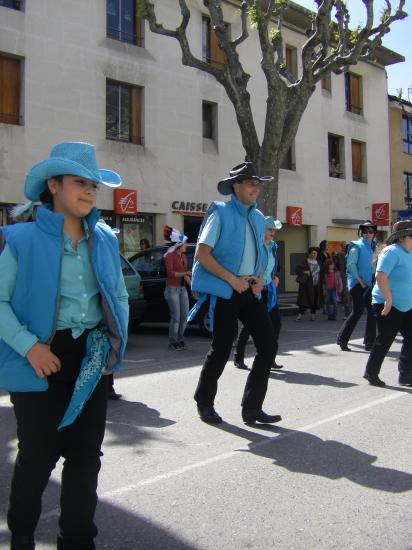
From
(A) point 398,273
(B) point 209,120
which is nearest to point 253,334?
(A) point 398,273

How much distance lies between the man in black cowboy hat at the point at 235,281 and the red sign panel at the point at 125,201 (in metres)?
12.8

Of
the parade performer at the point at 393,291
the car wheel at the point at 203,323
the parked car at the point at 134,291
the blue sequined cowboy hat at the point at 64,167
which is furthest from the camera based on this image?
the car wheel at the point at 203,323

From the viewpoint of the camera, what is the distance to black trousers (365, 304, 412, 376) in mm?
6312

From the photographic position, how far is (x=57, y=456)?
100 inches

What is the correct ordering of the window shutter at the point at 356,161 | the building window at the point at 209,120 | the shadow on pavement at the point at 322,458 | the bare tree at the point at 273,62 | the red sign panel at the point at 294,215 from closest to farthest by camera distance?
the shadow on pavement at the point at 322,458 < the bare tree at the point at 273,62 < the building window at the point at 209,120 < the red sign panel at the point at 294,215 < the window shutter at the point at 356,161

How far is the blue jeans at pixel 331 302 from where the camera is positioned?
15.1m

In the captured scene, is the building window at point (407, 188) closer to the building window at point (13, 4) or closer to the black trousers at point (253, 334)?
the building window at point (13, 4)

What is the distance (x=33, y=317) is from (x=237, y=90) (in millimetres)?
13019

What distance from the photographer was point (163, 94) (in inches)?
739

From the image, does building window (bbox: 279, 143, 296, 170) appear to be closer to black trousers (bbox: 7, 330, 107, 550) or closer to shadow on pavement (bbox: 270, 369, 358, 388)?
shadow on pavement (bbox: 270, 369, 358, 388)

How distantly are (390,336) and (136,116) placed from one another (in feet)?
45.2

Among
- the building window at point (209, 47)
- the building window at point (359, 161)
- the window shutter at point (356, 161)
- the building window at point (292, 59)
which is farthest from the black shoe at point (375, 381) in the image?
the building window at point (359, 161)

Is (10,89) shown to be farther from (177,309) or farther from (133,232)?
(177,309)

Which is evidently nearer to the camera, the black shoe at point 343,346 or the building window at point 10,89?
the black shoe at point 343,346
